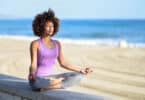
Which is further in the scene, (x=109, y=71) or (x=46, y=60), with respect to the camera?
(x=109, y=71)

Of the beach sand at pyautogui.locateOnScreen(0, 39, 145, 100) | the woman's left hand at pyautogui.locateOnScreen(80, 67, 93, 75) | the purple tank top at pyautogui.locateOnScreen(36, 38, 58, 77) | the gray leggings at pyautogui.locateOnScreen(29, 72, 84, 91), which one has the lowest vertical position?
the beach sand at pyautogui.locateOnScreen(0, 39, 145, 100)

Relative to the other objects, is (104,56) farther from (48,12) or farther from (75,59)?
(48,12)

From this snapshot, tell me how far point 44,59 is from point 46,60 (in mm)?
21

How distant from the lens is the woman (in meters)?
4.38

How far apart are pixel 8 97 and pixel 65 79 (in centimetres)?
72

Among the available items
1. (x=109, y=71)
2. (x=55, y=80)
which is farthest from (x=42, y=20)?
(x=109, y=71)

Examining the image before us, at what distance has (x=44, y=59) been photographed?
4445 mm

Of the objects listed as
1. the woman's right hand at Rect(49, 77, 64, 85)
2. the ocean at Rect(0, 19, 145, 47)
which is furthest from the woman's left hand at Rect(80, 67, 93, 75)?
the ocean at Rect(0, 19, 145, 47)

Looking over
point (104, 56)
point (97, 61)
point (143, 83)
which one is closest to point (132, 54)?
point (104, 56)

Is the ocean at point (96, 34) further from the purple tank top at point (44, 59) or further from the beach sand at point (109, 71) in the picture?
the purple tank top at point (44, 59)

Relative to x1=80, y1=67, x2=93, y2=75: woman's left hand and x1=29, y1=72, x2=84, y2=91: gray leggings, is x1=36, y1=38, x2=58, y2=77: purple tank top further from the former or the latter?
x1=80, y1=67, x2=93, y2=75: woman's left hand

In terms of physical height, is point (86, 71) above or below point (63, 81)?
above

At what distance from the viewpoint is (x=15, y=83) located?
4.86m

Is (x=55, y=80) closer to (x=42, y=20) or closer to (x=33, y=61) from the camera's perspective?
(x=33, y=61)
